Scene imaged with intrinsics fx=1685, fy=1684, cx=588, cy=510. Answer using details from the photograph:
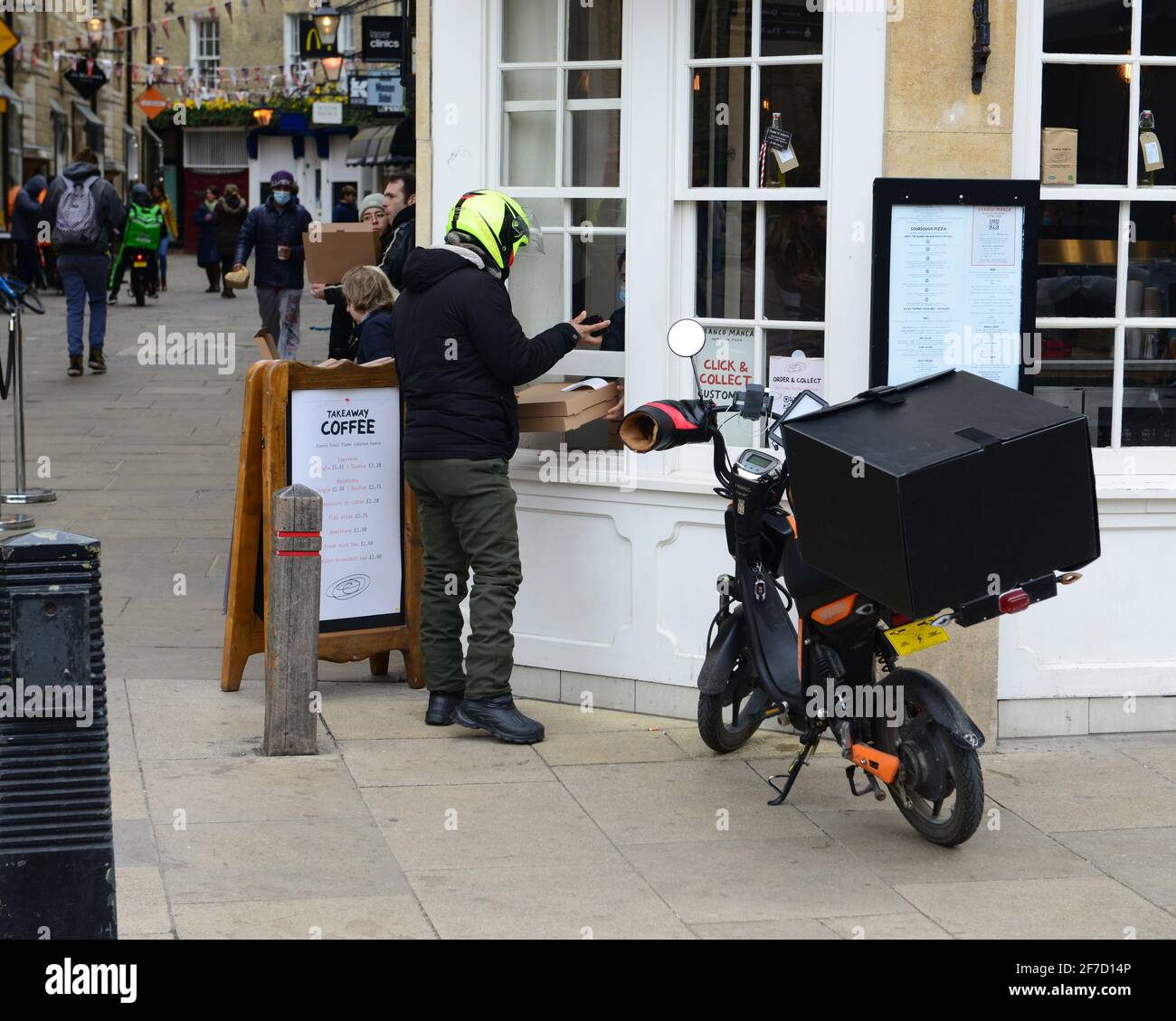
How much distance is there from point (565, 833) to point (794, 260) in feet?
8.28

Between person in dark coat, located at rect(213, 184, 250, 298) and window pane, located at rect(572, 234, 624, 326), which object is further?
person in dark coat, located at rect(213, 184, 250, 298)

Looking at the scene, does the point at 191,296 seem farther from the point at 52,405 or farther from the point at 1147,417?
the point at 1147,417

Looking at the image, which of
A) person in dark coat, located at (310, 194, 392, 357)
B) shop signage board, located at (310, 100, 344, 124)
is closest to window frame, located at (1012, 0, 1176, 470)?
person in dark coat, located at (310, 194, 392, 357)

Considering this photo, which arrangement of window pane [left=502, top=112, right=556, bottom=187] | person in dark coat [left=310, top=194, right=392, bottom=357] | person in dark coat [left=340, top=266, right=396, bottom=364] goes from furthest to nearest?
person in dark coat [left=310, top=194, right=392, bottom=357] < person in dark coat [left=340, top=266, right=396, bottom=364] < window pane [left=502, top=112, right=556, bottom=187]

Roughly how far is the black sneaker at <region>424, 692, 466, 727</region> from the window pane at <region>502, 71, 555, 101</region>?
248 centimetres

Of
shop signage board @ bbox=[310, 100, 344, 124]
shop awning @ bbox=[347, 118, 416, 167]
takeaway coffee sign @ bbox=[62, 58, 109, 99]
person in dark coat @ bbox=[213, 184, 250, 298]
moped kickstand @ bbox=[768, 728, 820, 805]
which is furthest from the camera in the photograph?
shop signage board @ bbox=[310, 100, 344, 124]

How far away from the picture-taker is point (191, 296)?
97.2 feet

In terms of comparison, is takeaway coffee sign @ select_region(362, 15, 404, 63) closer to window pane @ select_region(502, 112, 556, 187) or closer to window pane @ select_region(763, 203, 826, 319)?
window pane @ select_region(502, 112, 556, 187)

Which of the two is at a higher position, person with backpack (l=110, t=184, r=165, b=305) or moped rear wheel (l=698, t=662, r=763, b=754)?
person with backpack (l=110, t=184, r=165, b=305)

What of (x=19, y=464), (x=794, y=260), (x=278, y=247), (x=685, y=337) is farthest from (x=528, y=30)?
(x=278, y=247)

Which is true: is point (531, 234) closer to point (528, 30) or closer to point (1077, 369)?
point (528, 30)

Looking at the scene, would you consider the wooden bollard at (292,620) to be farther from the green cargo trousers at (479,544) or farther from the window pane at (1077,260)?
the window pane at (1077,260)

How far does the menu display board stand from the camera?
700 cm

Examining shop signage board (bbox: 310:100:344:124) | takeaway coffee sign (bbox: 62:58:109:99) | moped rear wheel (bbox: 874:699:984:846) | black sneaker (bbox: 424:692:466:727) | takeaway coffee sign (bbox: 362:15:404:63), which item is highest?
shop signage board (bbox: 310:100:344:124)
